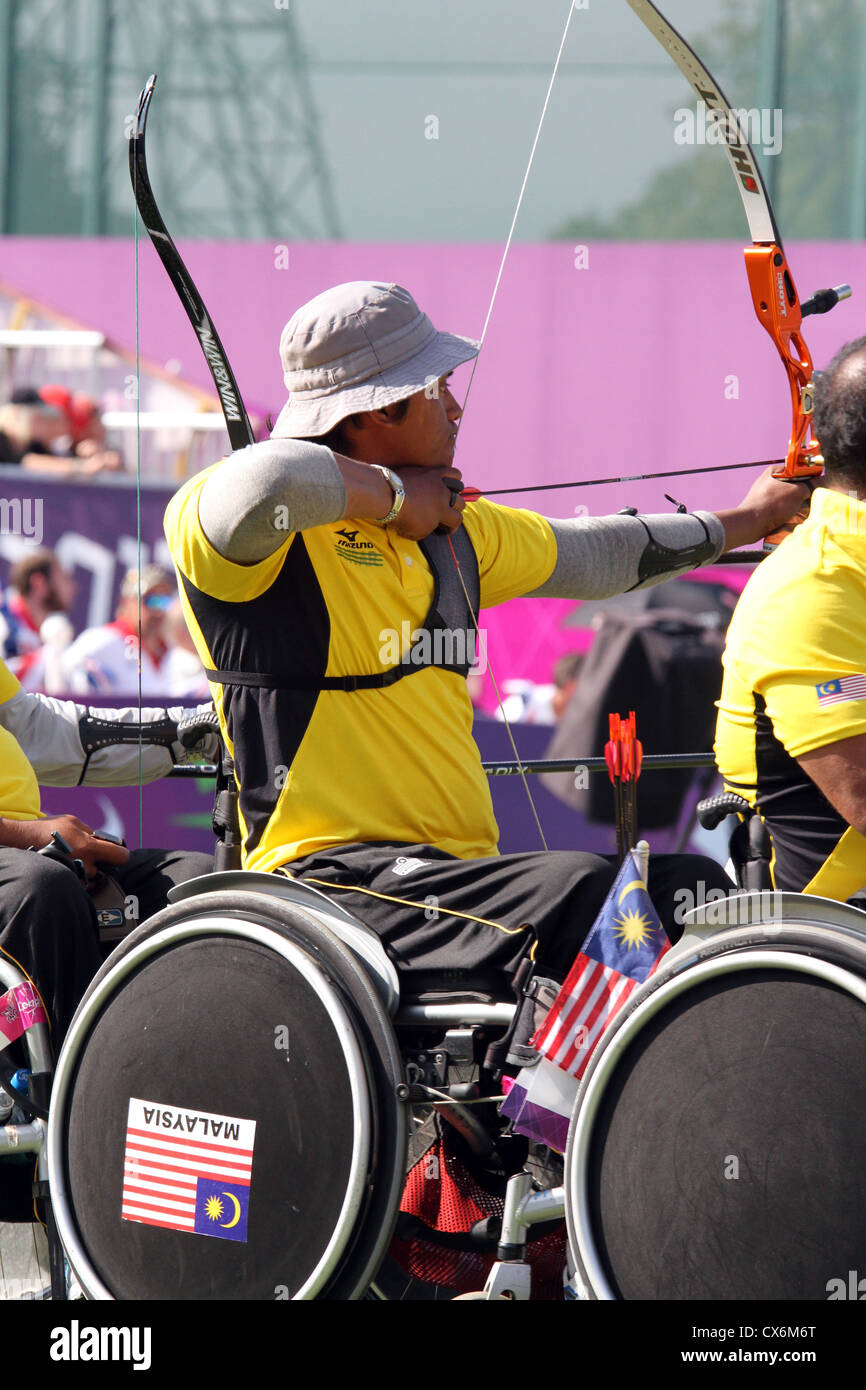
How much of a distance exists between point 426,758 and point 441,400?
0.64 metres

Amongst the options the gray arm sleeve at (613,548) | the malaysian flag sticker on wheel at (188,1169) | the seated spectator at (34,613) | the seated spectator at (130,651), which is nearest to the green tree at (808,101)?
the seated spectator at (130,651)

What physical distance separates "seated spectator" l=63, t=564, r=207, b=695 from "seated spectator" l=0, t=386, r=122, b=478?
0.72 meters

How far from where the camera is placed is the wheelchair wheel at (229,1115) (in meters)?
2.53

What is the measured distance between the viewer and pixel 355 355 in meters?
3.01

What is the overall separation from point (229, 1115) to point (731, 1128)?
31.1 inches


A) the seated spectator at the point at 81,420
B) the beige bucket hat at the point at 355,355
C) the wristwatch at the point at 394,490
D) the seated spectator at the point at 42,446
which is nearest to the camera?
the wristwatch at the point at 394,490

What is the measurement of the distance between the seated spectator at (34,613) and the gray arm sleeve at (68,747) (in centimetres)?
421

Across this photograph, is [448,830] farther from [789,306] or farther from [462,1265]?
[789,306]

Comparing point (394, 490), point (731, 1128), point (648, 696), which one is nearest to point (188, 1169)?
point (731, 1128)

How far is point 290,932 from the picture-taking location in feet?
8.63

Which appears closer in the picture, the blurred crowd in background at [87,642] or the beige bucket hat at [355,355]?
the beige bucket hat at [355,355]

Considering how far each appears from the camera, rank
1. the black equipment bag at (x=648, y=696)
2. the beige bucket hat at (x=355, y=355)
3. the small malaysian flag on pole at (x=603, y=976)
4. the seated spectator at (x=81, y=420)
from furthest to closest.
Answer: the seated spectator at (x=81, y=420)
the black equipment bag at (x=648, y=696)
the beige bucket hat at (x=355, y=355)
the small malaysian flag on pole at (x=603, y=976)

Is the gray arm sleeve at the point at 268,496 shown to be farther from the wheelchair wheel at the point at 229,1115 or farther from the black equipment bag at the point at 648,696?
the black equipment bag at the point at 648,696

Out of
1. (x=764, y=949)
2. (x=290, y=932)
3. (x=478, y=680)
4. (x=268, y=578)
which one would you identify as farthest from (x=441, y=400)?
(x=478, y=680)
